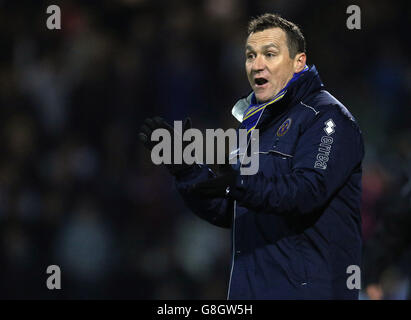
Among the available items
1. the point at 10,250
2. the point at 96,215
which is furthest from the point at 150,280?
the point at 10,250

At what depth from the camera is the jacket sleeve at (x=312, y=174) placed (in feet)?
9.04

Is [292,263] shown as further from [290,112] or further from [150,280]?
[150,280]

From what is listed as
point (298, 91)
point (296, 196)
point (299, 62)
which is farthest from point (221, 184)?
point (299, 62)

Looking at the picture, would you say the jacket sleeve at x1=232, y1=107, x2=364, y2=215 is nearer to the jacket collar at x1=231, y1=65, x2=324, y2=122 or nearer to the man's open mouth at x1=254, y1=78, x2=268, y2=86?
the jacket collar at x1=231, y1=65, x2=324, y2=122

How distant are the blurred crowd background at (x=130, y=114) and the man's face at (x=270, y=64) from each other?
2768 millimetres

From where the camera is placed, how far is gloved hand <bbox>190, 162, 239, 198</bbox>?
2.77m

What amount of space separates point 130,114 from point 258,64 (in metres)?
4.07

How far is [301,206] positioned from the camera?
2779 mm

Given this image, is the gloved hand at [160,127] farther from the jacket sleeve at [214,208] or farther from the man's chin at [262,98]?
the man's chin at [262,98]

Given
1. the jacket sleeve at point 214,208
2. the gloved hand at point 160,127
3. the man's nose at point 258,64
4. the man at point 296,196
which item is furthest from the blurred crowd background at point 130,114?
the gloved hand at point 160,127

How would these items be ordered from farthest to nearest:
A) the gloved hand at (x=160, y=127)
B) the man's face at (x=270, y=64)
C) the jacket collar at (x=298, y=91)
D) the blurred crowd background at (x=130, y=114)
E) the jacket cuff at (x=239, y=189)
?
the blurred crowd background at (x=130, y=114)
the man's face at (x=270, y=64)
the jacket collar at (x=298, y=91)
the gloved hand at (x=160, y=127)
the jacket cuff at (x=239, y=189)

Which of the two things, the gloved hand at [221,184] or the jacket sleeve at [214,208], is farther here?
the jacket sleeve at [214,208]

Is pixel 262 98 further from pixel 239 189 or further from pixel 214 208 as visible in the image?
pixel 239 189
